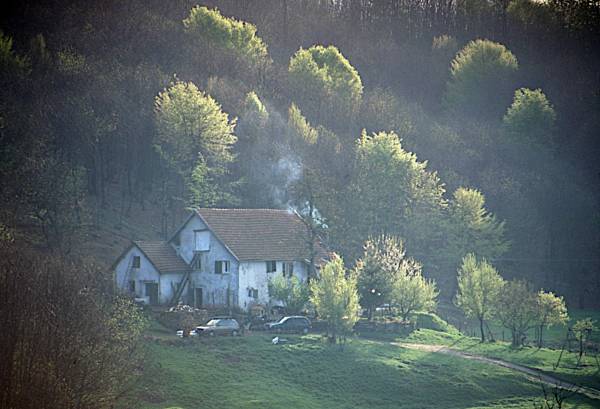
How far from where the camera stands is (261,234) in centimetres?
7481

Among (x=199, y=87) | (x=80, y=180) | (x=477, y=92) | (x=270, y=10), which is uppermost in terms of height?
(x=270, y=10)

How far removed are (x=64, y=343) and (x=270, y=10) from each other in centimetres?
12981

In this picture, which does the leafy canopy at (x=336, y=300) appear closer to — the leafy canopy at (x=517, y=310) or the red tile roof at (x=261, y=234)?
the red tile roof at (x=261, y=234)

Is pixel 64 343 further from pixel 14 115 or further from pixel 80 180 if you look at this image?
pixel 14 115

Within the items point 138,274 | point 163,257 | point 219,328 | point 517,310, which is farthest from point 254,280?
point 517,310

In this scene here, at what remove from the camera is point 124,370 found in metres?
40.0

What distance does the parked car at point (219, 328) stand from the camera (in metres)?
59.4

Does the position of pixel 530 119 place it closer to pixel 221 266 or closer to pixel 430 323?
pixel 430 323

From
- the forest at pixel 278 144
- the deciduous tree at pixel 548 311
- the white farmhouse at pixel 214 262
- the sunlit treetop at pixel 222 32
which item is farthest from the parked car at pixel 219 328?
the sunlit treetop at pixel 222 32

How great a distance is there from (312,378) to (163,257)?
2271 centimetres

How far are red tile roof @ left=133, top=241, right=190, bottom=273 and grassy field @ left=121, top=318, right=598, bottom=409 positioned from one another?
10788mm

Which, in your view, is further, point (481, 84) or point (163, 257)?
point (481, 84)

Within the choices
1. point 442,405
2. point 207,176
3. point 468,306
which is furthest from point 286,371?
point 207,176

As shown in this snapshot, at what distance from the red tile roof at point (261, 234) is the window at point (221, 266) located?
1337mm
